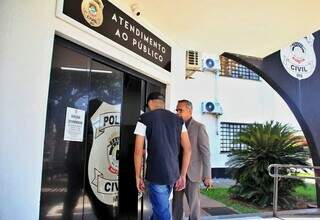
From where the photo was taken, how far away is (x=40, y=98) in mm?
2607

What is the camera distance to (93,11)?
10.5ft

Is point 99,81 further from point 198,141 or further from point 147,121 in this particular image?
point 198,141

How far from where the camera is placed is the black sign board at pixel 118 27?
3.05 meters

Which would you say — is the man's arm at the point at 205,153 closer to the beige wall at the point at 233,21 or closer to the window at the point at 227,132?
the beige wall at the point at 233,21

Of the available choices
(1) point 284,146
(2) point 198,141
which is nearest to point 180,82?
(2) point 198,141

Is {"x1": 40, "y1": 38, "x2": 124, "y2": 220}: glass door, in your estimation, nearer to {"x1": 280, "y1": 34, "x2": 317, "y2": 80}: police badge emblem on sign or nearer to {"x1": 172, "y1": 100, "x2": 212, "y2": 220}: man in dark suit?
{"x1": 172, "y1": 100, "x2": 212, "y2": 220}: man in dark suit

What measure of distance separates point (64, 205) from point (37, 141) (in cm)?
72

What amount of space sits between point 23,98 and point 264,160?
6.96m

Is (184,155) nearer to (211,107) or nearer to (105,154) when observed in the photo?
(105,154)

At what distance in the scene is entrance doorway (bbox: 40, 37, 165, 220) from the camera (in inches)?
113

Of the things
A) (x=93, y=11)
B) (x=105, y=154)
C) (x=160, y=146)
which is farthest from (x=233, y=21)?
(x=105, y=154)

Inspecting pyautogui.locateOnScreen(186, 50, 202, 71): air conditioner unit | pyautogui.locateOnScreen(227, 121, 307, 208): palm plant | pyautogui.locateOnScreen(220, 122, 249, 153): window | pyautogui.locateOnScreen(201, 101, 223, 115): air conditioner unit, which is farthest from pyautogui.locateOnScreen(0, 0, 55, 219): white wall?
pyautogui.locateOnScreen(220, 122, 249, 153): window

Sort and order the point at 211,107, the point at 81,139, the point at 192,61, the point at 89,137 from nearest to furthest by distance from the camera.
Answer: the point at 81,139, the point at 89,137, the point at 192,61, the point at 211,107

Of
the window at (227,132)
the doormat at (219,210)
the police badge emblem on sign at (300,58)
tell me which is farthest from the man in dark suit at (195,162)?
the window at (227,132)
